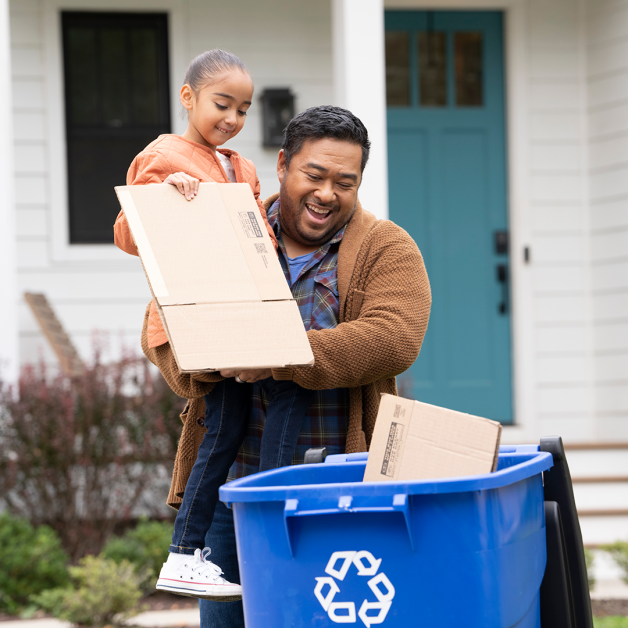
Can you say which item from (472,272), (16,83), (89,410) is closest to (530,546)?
(89,410)

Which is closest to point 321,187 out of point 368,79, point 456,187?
point 368,79

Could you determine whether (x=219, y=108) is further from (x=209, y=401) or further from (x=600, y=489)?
(x=600, y=489)

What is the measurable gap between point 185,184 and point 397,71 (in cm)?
438

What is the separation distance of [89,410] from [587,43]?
13.8 feet

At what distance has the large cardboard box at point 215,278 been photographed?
164cm

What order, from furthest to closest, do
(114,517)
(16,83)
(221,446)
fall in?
1. (16,83)
2. (114,517)
3. (221,446)

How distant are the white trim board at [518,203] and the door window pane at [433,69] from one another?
0.22 m

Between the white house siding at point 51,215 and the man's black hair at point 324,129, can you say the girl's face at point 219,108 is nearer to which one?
the man's black hair at point 324,129

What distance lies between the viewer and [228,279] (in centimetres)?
176

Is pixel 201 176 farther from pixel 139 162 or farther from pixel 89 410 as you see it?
pixel 89 410

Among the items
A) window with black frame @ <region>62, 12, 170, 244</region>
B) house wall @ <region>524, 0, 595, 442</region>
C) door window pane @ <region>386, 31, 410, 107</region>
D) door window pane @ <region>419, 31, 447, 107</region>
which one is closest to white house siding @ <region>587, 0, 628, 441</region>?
house wall @ <region>524, 0, 595, 442</region>

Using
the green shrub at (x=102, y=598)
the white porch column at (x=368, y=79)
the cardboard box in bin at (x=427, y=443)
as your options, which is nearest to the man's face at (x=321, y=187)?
the cardboard box in bin at (x=427, y=443)

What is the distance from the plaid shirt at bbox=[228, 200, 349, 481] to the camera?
195 cm

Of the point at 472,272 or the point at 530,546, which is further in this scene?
the point at 472,272
